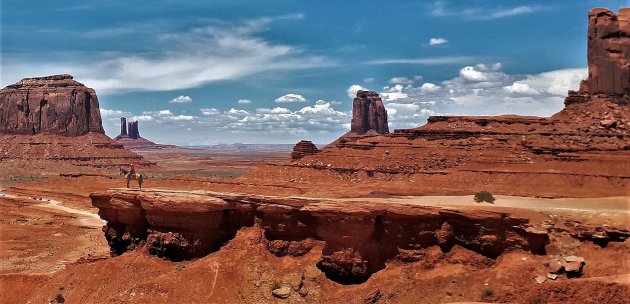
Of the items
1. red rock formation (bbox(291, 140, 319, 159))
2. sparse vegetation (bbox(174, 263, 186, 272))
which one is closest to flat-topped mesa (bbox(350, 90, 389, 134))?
red rock formation (bbox(291, 140, 319, 159))

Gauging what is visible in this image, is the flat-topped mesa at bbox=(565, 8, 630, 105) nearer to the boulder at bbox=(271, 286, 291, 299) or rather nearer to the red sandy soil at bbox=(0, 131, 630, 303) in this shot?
the red sandy soil at bbox=(0, 131, 630, 303)

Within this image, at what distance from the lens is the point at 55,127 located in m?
132

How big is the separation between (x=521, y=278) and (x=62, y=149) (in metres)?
123

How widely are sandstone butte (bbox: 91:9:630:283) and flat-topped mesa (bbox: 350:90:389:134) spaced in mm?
85526

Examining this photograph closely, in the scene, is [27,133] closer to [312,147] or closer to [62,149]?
[62,149]

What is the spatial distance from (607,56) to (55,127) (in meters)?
125

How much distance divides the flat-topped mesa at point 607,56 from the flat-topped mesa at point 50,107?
121 m

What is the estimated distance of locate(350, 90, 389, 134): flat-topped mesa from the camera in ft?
470

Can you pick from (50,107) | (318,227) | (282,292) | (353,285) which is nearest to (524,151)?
(318,227)

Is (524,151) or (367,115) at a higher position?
(367,115)

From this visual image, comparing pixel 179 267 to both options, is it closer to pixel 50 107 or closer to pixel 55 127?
pixel 55 127

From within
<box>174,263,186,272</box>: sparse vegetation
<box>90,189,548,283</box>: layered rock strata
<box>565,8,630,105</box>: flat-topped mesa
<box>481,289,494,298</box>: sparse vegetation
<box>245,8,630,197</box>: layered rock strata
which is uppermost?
<box>565,8,630,105</box>: flat-topped mesa

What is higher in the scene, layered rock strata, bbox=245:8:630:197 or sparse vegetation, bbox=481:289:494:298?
layered rock strata, bbox=245:8:630:197

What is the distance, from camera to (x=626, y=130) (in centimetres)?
4031
